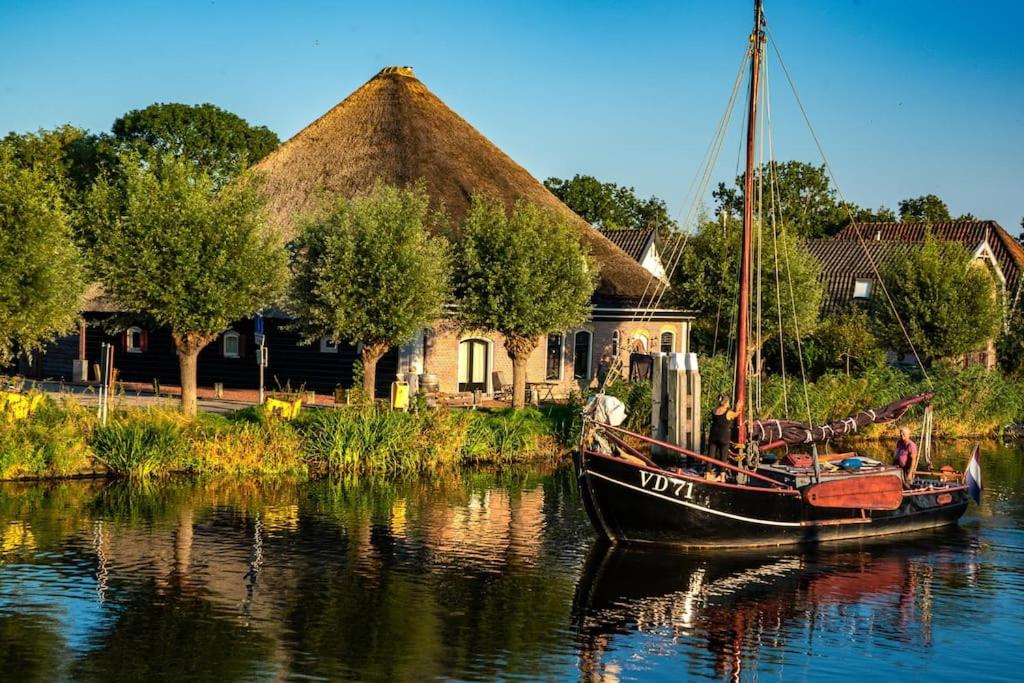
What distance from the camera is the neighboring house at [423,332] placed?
A: 41.7m

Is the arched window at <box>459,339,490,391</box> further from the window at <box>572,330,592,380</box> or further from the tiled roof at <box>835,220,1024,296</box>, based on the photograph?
the tiled roof at <box>835,220,1024,296</box>

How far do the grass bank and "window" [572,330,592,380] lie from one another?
39.8 ft

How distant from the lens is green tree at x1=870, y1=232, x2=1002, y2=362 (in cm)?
4859

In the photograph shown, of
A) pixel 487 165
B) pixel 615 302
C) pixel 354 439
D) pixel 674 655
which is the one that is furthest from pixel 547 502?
pixel 487 165

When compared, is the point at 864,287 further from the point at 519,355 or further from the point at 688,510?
the point at 688,510

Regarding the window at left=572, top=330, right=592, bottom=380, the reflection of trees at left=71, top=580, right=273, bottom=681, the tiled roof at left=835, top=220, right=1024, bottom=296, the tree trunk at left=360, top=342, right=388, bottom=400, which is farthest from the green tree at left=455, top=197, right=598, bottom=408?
the tiled roof at left=835, top=220, right=1024, bottom=296

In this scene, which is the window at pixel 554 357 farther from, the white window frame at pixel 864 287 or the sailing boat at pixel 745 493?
the white window frame at pixel 864 287

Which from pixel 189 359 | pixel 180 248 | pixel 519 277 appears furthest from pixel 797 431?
pixel 189 359

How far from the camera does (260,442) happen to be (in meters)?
29.0

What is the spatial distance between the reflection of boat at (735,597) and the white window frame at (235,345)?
23.5 m

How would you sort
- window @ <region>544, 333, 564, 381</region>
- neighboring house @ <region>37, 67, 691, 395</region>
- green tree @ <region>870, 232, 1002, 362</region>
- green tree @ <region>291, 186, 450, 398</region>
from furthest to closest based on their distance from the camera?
green tree @ <region>870, 232, 1002, 362</region>, window @ <region>544, 333, 564, 381</region>, neighboring house @ <region>37, 67, 691, 395</region>, green tree @ <region>291, 186, 450, 398</region>

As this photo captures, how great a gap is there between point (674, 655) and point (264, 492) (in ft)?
43.0

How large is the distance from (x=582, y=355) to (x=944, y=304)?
14.5 metres

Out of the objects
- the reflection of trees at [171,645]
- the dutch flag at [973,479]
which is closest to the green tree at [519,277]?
the dutch flag at [973,479]
